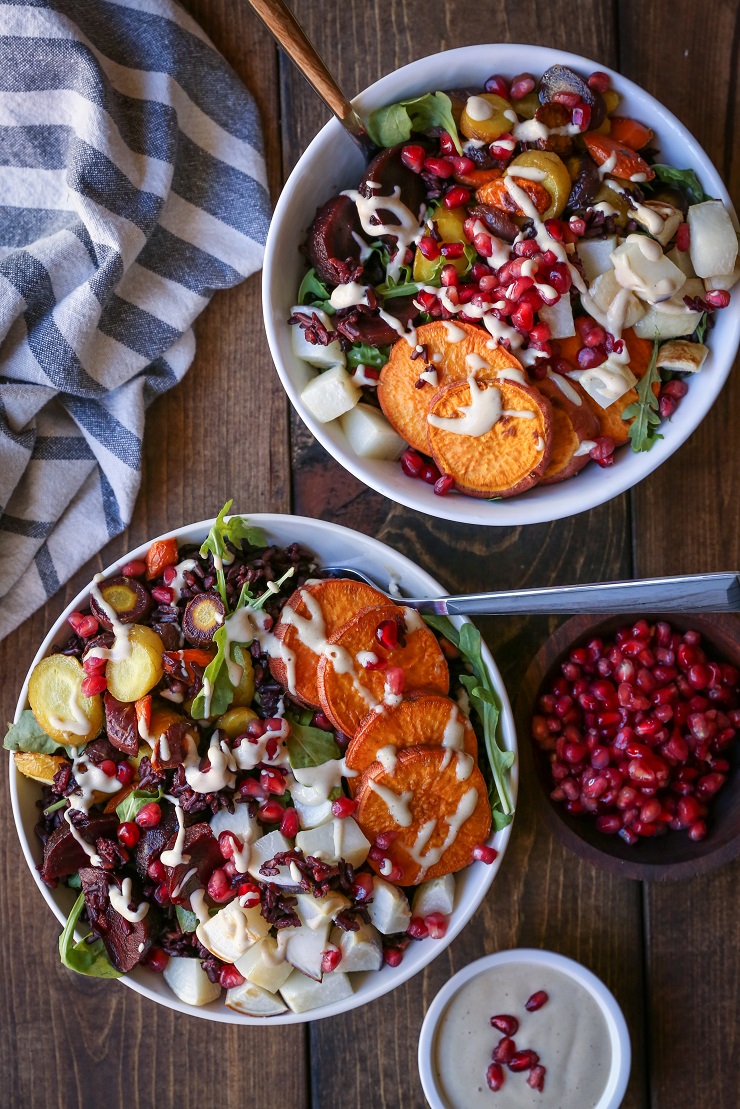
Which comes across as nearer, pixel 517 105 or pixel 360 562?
pixel 517 105

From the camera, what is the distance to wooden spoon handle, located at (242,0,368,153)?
69.6 inches

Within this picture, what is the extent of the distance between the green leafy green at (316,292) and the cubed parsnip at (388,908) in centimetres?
135

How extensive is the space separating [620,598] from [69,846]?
4.58 feet

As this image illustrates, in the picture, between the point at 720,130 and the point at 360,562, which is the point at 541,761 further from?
the point at 720,130

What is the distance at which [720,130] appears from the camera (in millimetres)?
2385

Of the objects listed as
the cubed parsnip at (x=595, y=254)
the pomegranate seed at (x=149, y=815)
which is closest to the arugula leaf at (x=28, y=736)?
the pomegranate seed at (x=149, y=815)

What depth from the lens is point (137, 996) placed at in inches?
97.3

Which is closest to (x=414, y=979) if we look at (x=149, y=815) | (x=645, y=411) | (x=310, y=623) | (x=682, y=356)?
(x=149, y=815)

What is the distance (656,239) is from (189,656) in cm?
143

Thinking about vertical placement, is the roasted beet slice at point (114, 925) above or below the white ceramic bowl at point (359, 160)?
below

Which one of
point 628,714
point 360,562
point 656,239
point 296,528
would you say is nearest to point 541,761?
point 628,714

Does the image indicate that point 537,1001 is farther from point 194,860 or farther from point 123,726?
point 123,726

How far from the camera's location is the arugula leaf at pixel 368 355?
7.04 feet

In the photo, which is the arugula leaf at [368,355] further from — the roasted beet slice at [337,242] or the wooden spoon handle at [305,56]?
the wooden spoon handle at [305,56]
